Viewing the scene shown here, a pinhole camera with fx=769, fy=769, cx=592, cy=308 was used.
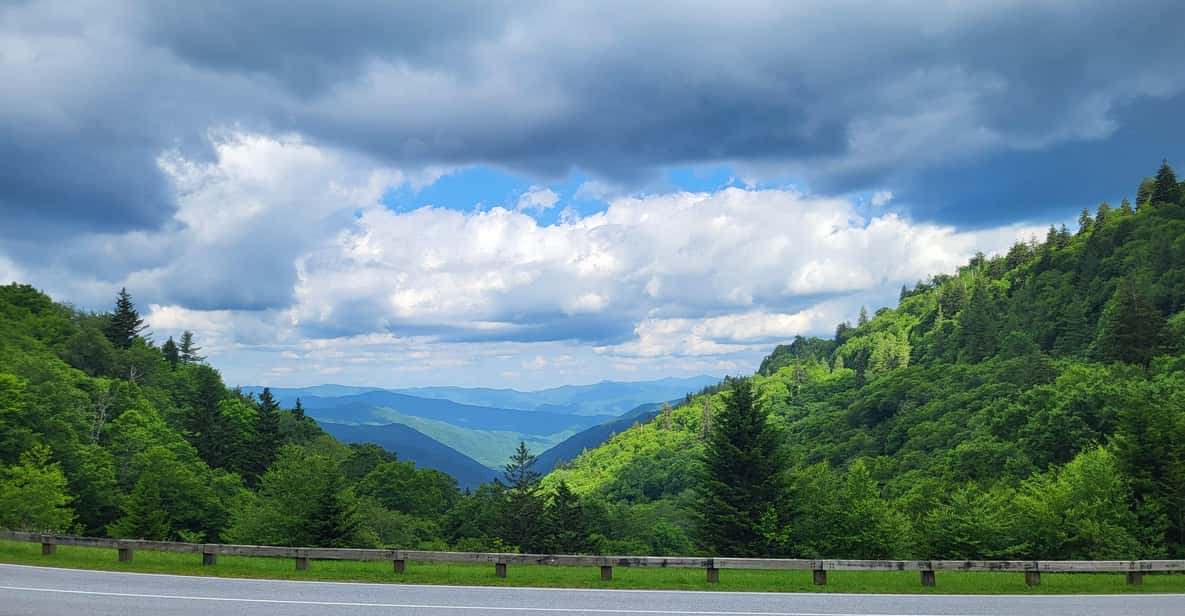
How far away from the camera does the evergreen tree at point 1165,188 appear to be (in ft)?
628

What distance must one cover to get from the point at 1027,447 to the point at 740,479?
56533 millimetres

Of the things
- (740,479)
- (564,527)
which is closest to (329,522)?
(740,479)

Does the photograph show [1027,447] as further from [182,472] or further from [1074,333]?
[1074,333]

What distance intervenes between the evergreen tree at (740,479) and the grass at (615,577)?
2668 centimetres

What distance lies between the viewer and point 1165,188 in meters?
193

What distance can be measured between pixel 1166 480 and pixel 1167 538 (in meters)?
3.13

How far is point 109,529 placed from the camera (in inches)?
2554

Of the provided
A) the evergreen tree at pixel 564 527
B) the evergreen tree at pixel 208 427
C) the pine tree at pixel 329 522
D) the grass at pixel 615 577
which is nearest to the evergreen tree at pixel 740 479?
the pine tree at pixel 329 522

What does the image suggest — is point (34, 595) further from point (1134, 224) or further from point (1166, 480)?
point (1134, 224)

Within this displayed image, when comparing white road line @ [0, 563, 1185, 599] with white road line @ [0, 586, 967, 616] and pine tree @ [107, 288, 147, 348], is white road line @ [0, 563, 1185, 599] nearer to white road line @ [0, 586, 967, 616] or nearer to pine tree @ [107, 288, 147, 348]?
white road line @ [0, 586, 967, 616]

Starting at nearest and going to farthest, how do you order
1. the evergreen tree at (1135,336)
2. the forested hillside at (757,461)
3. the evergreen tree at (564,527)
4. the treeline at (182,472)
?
the forested hillside at (757,461) < the treeline at (182,472) < the evergreen tree at (564,527) < the evergreen tree at (1135,336)

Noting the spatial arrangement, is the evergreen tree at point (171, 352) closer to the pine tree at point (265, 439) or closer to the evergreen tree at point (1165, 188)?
the pine tree at point (265, 439)

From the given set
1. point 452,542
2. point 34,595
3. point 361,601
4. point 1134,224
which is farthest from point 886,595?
point 1134,224

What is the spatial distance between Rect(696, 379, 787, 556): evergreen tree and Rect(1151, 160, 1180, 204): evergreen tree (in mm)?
195371
